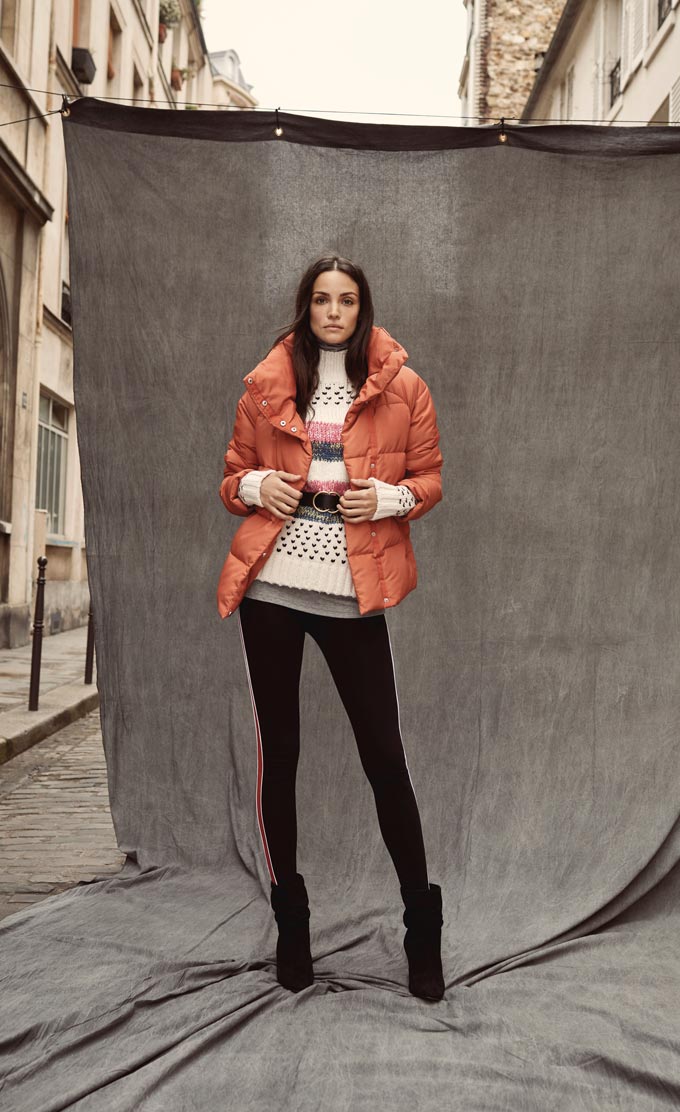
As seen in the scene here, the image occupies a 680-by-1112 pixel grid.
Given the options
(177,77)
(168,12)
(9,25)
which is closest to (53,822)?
(9,25)

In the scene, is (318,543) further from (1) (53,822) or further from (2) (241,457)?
(1) (53,822)

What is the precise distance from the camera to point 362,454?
9.62 ft

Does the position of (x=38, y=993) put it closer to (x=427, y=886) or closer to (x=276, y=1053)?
(x=276, y=1053)

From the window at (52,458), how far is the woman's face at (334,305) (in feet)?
42.9

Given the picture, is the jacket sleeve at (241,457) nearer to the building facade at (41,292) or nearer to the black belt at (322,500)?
the black belt at (322,500)

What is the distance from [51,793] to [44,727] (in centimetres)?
164

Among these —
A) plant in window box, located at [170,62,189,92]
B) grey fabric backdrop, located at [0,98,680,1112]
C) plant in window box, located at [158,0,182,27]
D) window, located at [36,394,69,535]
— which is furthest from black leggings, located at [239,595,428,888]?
plant in window box, located at [170,62,189,92]

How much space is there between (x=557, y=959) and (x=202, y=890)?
3.94 feet

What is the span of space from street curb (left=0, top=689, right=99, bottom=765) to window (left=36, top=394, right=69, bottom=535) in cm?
736

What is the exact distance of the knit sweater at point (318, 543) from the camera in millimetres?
2918

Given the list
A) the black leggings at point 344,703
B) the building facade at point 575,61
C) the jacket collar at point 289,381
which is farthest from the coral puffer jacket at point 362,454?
the building facade at point 575,61

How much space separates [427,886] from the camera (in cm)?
296

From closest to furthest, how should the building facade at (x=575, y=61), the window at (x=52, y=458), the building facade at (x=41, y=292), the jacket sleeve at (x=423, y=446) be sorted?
the jacket sleeve at (x=423, y=446) < the building facade at (x=41, y=292) < the building facade at (x=575, y=61) < the window at (x=52, y=458)

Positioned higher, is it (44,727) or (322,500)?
(322,500)
